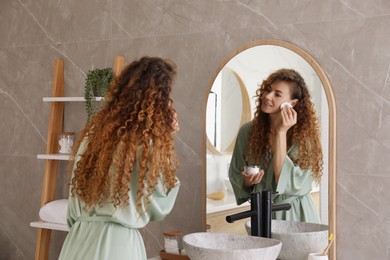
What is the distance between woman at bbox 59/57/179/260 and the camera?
85.7 inches

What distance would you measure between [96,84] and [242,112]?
870 millimetres

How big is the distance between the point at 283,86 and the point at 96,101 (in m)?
1.15

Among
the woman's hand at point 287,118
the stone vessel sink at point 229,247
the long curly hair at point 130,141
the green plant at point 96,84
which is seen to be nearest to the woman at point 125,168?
the long curly hair at point 130,141

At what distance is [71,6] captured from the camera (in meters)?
3.42

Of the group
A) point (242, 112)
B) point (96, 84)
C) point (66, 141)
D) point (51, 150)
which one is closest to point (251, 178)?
point (242, 112)

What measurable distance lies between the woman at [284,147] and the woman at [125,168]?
1.69ft

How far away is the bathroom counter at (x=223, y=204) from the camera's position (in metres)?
2.75

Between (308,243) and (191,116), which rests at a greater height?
(191,116)

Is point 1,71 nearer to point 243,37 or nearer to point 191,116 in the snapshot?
point 191,116

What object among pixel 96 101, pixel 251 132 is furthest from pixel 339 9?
pixel 96 101

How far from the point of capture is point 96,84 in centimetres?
316

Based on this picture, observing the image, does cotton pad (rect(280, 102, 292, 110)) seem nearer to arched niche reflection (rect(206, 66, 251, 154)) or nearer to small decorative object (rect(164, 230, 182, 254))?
arched niche reflection (rect(206, 66, 251, 154))

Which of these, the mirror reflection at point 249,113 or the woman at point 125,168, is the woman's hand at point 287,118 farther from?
the woman at point 125,168

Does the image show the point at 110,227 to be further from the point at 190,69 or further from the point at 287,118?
the point at 190,69
